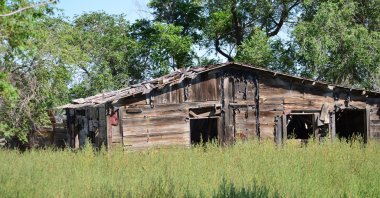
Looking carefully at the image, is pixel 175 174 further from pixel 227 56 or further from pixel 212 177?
pixel 227 56

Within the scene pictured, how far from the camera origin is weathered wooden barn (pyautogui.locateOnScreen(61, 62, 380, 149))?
716 inches

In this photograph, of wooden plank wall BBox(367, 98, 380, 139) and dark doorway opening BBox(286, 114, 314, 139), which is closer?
wooden plank wall BBox(367, 98, 380, 139)

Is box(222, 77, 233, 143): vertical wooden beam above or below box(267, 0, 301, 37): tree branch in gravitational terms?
below

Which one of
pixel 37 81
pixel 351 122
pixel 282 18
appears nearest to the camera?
pixel 37 81

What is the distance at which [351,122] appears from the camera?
23.3m

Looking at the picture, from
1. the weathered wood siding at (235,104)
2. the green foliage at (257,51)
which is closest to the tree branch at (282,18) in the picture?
the green foliage at (257,51)

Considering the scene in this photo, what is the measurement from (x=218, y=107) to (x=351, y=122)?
761cm

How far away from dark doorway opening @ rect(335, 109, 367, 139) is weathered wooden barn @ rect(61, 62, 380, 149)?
0.36 ft

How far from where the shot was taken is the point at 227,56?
118 ft

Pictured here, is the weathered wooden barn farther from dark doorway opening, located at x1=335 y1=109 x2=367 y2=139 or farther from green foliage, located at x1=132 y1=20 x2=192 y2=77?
green foliage, located at x1=132 y1=20 x2=192 y2=77

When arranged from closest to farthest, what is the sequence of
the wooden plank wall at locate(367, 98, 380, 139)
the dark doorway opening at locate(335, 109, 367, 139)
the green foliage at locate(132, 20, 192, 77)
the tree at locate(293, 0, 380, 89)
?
the wooden plank wall at locate(367, 98, 380, 139), the dark doorway opening at locate(335, 109, 367, 139), the tree at locate(293, 0, 380, 89), the green foliage at locate(132, 20, 192, 77)

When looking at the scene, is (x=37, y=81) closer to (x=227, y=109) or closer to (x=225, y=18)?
(x=227, y=109)

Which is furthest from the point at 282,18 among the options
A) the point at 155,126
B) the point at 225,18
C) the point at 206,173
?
the point at 206,173

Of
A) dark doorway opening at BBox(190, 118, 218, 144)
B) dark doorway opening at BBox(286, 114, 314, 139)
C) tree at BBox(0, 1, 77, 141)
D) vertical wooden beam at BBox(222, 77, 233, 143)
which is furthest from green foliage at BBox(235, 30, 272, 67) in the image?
tree at BBox(0, 1, 77, 141)
